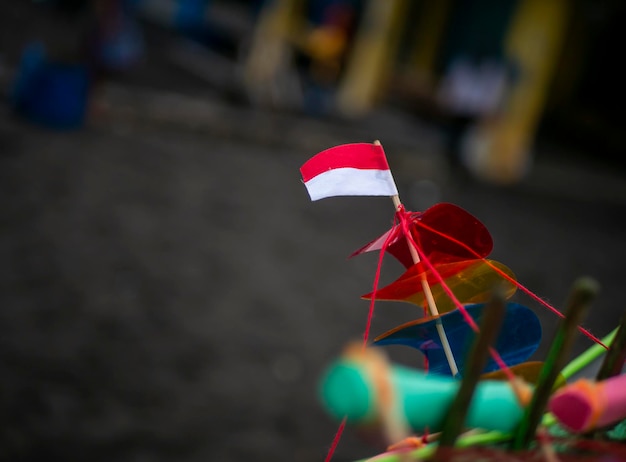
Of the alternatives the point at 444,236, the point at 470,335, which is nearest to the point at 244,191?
the point at 444,236

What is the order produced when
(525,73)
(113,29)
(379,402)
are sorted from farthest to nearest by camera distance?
(525,73) < (113,29) < (379,402)

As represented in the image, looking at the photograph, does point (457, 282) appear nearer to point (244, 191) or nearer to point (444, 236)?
point (444, 236)

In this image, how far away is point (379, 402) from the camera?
2.07 ft

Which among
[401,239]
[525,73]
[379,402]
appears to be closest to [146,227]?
[401,239]

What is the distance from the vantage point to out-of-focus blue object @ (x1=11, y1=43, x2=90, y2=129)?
A: 5.86 m

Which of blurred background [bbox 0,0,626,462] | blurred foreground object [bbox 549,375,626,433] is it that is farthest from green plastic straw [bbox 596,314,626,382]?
blurred background [bbox 0,0,626,462]

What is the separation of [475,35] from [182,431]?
9.36 m

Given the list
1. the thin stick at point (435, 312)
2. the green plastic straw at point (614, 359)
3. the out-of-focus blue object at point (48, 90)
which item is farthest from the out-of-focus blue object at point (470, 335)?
the out-of-focus blue object at point (48, 90)

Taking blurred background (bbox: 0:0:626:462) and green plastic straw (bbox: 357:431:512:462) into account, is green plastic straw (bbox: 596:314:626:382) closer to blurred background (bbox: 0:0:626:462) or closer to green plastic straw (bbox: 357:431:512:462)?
green plastic straw (bbox: 357:431:512:462)

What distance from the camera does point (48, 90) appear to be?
19.2 feet

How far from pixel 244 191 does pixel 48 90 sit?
75.1 inches

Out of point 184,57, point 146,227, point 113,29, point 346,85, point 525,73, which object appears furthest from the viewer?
point 184,57

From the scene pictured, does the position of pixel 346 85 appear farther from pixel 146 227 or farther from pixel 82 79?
pixel 146 227

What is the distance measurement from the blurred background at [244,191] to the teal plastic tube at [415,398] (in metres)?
0.56
